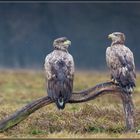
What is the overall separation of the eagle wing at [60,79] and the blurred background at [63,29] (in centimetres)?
822

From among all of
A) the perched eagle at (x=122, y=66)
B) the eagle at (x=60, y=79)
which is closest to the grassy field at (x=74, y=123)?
the eagle at (x=60, y=79)

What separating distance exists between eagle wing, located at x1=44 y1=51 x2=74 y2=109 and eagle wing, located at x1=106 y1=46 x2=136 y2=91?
0.58 metres

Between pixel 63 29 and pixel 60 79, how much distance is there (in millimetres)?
8849

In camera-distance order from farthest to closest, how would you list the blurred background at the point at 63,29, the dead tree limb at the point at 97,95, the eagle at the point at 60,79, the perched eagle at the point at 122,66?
the blurred background at the point at 63,29
the dead tree limb at the point at 97,95
the perched eagle at the point at 122,66
the eagle at the point at 60,79

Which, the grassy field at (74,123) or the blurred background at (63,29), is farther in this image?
the blurred background at (63,29)

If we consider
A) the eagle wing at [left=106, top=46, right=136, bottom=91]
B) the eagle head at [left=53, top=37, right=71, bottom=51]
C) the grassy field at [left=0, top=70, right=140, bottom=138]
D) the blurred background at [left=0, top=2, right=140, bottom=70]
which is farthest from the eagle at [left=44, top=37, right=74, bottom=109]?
the blurred background at [left=0, top=2, right=140, bottom=70]

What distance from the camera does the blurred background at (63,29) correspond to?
19.4 metres

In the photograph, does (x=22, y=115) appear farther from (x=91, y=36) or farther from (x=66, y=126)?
(x=91, y=36)

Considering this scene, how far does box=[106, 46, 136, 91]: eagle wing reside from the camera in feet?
36.2

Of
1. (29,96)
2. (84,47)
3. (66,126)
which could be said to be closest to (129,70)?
(66,126)

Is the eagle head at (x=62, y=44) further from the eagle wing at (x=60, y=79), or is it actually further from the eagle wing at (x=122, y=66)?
the eagle wing at (x=122, y=66)

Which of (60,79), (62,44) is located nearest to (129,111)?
(60,79)

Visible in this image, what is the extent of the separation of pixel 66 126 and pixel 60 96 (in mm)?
835

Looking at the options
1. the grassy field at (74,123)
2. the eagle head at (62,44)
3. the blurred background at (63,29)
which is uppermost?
the blurred background at (63,29)
